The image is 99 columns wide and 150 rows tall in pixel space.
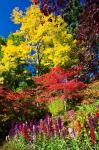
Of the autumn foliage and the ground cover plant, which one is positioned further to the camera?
the autumn foliage

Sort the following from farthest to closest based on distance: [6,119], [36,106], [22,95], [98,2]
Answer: [36,106] → [22,95] → [6,119] → [98,2]

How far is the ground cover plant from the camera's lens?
7.02 m

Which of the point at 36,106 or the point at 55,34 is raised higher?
the point at 55,34

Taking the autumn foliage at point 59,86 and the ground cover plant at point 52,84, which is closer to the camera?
the ground cover plant at point 52,84

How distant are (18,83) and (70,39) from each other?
4.85 metres

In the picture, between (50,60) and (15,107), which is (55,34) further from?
(15,107)

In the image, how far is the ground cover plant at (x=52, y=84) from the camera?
23.0ft

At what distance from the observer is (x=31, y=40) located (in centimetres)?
2738

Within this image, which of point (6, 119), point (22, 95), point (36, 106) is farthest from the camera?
point (36, 106)

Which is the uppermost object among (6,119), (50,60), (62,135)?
(50,60)

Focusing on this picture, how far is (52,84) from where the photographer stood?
69.4ft

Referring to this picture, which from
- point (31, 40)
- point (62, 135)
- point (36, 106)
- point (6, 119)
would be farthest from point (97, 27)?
point (31, 40)

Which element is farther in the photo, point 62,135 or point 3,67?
point 3,67

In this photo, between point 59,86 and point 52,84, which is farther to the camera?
point 52,84
